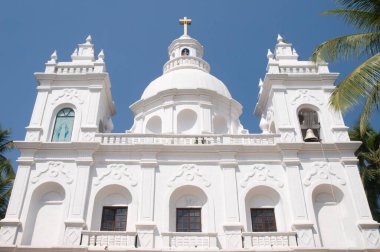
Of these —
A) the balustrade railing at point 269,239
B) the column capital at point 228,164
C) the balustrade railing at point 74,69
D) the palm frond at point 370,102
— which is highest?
the balustrade railing at point 74,69

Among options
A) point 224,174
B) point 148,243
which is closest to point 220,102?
point 224,174

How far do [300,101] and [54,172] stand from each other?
1305 centimetres

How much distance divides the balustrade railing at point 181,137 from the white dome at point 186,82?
5666 mm

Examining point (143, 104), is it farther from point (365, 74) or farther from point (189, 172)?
point (365, 74)

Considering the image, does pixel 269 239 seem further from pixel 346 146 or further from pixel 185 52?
pixel 185 52

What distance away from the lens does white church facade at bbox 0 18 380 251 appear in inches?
664

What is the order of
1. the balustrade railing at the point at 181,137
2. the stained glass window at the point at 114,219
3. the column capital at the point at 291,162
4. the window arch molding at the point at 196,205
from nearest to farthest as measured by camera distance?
1. the window arch molding at the point at 196,205
2. the stained glass window at the point at 114,219
3. the column capital at the point at 291,162
4. the balustrade railing at the point at 181,137

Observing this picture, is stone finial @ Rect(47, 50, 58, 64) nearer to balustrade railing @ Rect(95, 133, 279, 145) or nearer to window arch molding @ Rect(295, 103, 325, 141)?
balustrade railing @ Rect(95, 133, 279, 145)

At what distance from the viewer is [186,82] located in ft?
84.6

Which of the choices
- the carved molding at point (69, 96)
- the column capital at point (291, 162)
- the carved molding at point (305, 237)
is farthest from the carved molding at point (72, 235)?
the column capital at point (291, 162)

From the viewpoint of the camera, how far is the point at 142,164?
1894 centimetres

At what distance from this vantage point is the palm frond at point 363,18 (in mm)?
12898

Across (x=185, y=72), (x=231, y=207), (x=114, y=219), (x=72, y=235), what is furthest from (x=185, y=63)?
(x=72, y=235)

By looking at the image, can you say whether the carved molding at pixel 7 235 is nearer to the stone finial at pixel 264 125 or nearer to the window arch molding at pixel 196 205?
the window arch molding at pixel 196 205
